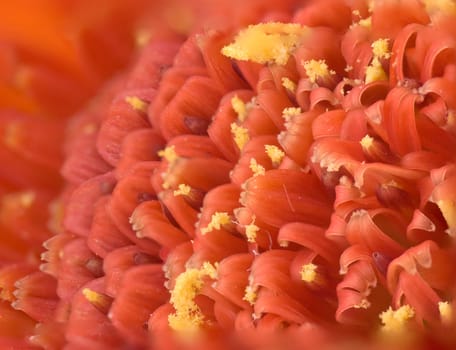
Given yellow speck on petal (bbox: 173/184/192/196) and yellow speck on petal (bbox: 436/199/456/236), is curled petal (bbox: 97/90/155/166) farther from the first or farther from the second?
yellow speck on petal (bbox: 436/199/456/236)

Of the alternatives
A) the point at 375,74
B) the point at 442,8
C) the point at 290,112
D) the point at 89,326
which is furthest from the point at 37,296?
the point at 442,8

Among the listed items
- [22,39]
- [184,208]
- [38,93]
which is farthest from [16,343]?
[22,39]

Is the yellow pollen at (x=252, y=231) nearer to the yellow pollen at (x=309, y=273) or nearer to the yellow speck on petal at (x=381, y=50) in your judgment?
the yellow pollen at (x=309, y=273)

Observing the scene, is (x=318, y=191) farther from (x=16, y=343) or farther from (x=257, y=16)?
(x=16, y=343)

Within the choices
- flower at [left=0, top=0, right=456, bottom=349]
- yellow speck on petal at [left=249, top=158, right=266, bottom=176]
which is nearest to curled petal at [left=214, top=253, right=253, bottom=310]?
flower at [left=0, top=0, right=456, bottom=349]

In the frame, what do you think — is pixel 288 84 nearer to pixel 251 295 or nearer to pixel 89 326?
pixel 251 295

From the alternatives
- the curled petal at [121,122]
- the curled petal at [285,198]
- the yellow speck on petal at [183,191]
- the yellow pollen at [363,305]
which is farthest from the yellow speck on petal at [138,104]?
the yellow pollen at [363,305]
